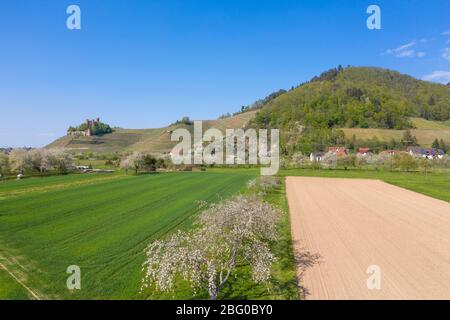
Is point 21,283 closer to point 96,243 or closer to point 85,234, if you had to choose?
point 96,243

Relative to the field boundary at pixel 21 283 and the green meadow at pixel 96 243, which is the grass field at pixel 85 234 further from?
the field boundary at pixel 21 283

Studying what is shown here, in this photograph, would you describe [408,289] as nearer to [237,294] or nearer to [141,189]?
[237,294]

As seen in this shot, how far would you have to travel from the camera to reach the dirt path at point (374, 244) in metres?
17.7

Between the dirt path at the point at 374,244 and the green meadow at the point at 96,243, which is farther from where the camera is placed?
the dirt path at the point at 374,244

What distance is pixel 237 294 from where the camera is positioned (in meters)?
16.7

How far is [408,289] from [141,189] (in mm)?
44382

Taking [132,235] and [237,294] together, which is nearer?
[237,294]

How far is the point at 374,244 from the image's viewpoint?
84.6ft

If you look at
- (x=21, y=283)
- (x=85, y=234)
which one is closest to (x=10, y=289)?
(x=21, y=283)

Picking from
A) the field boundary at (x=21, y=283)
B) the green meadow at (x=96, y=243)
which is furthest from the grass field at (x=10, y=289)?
the field boundary at (x=21, y=283)

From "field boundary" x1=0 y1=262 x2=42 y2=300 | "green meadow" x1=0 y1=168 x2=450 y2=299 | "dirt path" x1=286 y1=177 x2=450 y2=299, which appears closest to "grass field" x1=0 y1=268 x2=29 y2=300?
"green meadow" x1=0 y1=168 x2=450 y2=299

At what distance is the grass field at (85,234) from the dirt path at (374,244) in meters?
11.8
